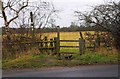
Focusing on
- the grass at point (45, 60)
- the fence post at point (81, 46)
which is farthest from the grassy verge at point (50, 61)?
the fence post at point (81, 46)

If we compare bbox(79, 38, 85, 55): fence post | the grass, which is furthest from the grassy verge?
bbox(79, 38, 85, 55): fence post

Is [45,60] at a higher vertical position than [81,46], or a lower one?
lower

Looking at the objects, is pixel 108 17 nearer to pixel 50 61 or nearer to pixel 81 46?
pixel 81 46

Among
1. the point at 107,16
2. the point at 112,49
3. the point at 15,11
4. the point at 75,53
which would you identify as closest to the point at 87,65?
the point at 75,53

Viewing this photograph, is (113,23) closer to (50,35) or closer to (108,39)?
(108,39)

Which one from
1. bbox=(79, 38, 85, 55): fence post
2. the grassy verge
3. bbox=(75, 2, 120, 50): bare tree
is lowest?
the grassy verge

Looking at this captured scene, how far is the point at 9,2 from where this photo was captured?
23641mm

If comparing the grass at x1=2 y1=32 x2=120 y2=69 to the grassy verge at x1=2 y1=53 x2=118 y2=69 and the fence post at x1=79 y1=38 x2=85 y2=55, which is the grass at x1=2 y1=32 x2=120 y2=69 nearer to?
the grassy verge at x1=2 y1=53 x2=118 y2=69

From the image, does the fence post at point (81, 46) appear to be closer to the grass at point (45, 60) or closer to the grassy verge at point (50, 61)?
the grass at point (45, 60)

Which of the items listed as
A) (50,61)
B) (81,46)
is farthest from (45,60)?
(81,46)

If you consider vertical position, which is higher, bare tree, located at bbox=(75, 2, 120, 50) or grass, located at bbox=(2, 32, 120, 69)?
bare tree, located at bbox=(75, 2, 120, 50)

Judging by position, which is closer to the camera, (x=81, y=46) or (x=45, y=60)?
(x=45, y=60)

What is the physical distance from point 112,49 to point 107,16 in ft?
10.8

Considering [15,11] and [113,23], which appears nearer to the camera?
[113,23]
